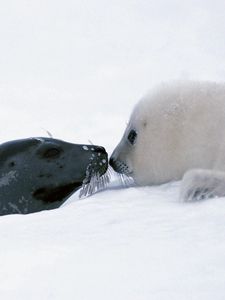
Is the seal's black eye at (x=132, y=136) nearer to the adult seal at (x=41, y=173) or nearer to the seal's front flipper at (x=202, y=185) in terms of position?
the adult seal at (x=41, y=173)

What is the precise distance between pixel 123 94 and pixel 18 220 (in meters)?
11.5

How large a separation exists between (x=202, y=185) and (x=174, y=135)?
102 centimetres

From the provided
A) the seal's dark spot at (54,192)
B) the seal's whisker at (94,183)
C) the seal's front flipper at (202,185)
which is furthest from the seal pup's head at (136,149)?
the seal's front flipper at (202,185)

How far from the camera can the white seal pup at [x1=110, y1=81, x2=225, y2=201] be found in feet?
12.5

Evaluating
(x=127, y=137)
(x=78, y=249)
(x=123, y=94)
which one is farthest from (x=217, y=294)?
(x=123, y=94)

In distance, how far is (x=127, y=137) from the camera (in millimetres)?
4457

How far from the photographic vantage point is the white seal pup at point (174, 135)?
3809 millimetres

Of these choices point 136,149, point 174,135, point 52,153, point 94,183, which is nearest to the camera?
point 174,135

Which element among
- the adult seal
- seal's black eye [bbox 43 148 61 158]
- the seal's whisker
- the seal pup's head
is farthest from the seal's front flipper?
seal's black eye [bbox 43 148 61 158]

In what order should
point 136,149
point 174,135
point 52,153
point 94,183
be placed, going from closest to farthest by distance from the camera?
point 174,135 < point 136,149 < point 94,183 < point 52,153

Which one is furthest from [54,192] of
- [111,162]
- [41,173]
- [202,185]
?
[202,185]

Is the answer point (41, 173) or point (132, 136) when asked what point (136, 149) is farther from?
point (41, 173)

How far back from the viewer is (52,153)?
4590mm

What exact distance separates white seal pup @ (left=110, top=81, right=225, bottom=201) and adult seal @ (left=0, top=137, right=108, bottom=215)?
204mm
